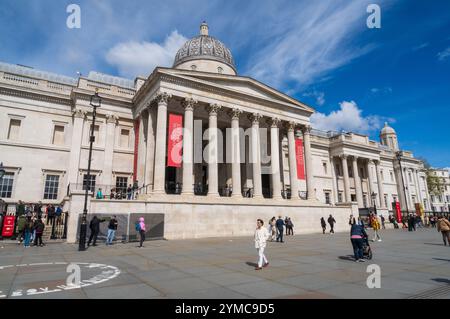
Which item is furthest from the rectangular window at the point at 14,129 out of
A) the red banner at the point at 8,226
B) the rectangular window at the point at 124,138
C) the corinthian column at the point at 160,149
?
the corinthian column at the point at 160,149

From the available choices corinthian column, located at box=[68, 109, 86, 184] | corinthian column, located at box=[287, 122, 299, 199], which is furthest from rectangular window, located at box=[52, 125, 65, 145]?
corinthian column, located at box=[287, 122, 299, 199]

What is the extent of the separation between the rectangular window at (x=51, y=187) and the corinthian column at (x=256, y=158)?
58.3 ft

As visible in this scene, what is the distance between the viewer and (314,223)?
2731 cm

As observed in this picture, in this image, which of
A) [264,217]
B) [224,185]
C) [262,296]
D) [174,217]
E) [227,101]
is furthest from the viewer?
[224,185]

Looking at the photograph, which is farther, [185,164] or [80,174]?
[80,174]

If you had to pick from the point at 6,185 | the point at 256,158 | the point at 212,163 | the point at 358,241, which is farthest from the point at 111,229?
the point at 256,158

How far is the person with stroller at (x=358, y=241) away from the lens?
1005 cm

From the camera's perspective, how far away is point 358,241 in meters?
10.1

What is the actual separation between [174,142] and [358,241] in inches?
587

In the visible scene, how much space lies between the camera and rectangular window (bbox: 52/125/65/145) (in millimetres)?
26339

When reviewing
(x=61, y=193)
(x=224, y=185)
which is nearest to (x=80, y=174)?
(x=61, y=193)

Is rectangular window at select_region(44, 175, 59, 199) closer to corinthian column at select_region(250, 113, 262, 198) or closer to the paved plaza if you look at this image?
the paved plaza
